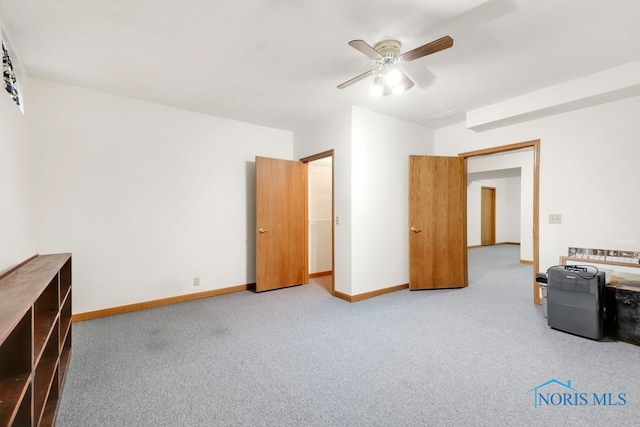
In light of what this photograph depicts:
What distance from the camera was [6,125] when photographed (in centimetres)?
212

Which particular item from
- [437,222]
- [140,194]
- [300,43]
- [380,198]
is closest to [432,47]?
[300,43]

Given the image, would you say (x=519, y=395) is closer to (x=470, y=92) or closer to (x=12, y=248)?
(x=470, y=92)

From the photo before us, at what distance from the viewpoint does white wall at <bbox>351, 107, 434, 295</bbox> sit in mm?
3904

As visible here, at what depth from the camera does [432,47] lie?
6.64ft

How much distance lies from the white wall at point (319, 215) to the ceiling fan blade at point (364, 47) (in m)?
3.02

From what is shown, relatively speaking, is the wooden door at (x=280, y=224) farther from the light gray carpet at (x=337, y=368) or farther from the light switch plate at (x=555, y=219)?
the light switch plate at (x=555, y=219)

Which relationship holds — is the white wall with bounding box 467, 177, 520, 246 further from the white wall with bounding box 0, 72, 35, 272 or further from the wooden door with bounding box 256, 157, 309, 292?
the white wall with bounding box 0, 72, 35, 272

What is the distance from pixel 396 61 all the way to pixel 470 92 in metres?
1.55

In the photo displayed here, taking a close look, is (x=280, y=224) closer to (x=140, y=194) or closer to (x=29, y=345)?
(x=140, y=194)

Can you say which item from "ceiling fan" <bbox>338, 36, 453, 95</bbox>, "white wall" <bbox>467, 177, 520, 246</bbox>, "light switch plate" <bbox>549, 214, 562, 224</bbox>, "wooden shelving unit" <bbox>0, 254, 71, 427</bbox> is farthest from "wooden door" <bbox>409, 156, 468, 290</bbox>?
"white wall" <bbox>467, 177, 520, 246</bbox>

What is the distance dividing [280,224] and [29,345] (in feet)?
11.0

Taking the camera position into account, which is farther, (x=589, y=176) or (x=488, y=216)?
(x=488, y=216)

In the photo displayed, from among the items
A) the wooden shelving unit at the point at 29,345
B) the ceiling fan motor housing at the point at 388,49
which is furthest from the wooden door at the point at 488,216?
the wooden shelving unit at the point at 29,345

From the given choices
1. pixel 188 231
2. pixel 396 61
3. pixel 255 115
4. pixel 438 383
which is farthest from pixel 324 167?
pixel 438 383
